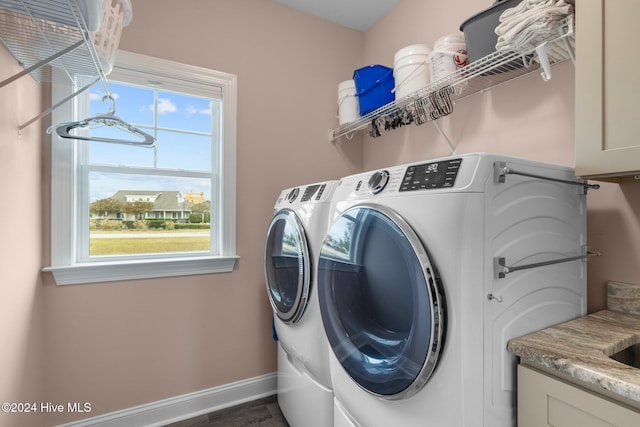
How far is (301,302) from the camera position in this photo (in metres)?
1.39

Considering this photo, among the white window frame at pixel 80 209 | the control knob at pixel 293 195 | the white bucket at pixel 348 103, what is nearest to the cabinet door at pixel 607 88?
the control knob at pixel 293 195

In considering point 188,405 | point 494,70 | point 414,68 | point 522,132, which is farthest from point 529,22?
point 188,405

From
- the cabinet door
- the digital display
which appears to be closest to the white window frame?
the digital display

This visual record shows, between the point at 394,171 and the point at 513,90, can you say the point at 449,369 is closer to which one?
the point at 394,171

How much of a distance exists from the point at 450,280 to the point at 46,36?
5.16ft

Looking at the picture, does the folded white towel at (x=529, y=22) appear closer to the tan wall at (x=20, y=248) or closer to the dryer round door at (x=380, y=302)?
the dryer round door at (x=380, y=302)

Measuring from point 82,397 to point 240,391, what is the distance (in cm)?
88

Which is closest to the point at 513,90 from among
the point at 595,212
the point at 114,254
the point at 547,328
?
the point at 595,212

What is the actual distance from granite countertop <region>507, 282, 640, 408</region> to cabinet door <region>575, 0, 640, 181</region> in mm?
494

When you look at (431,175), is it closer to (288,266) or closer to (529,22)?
(529,22)

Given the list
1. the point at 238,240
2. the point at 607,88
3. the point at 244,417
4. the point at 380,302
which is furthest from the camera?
the point at 238,240

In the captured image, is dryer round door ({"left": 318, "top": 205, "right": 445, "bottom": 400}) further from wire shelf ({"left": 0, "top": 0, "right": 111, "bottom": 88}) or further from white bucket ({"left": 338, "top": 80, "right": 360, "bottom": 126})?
white bucket ({"left": 338, "top": 80, "right": 360, "bottom": 126})

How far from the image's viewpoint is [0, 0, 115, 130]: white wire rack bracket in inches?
35.4

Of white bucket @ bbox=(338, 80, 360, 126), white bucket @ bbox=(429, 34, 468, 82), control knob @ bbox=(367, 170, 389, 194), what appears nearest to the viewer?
control knob @ bbox=(367, 170, 389, 194)
